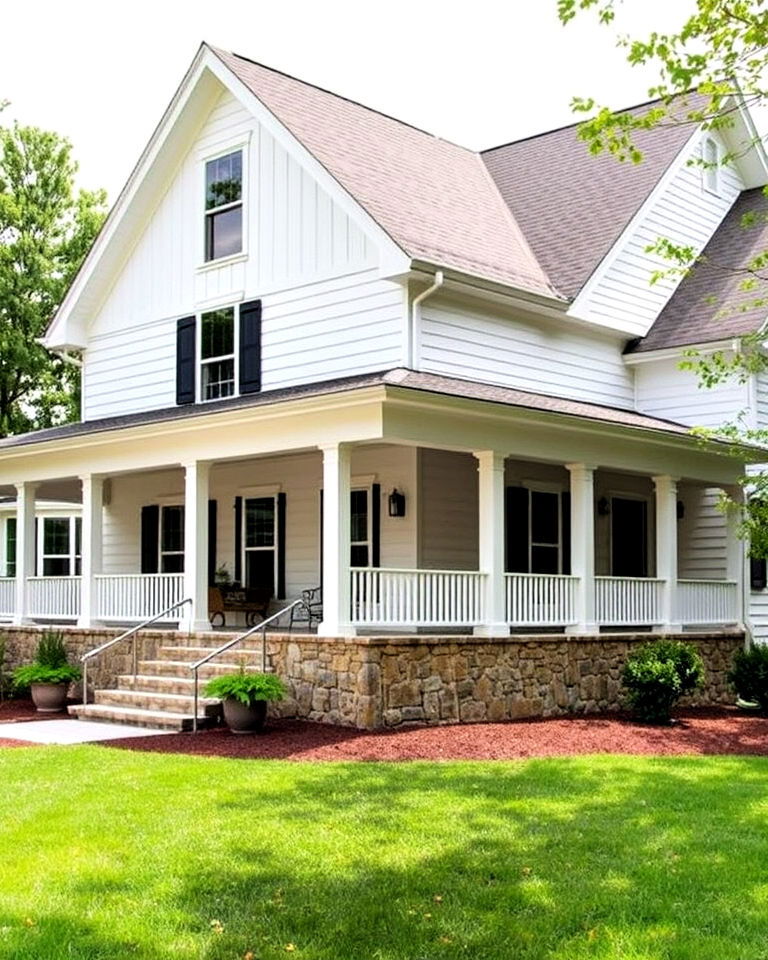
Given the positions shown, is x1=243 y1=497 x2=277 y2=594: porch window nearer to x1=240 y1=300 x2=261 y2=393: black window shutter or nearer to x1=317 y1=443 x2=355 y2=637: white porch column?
x1=240 y1=300 x2=261 y2=393: black window shutter

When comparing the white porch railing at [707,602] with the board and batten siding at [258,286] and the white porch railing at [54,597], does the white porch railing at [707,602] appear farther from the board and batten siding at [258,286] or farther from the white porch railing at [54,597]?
the white porch railing at [54,597]

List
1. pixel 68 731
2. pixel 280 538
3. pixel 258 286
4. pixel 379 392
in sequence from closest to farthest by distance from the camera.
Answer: pixel 379 392, pixel 68 731, pixel 258 286, pixel 280 538

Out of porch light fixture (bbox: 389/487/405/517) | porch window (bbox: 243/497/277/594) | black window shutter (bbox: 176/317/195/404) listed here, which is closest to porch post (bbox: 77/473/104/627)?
black window shutter (bbox: 176/317/195/404)

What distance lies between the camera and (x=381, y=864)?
6.77 m

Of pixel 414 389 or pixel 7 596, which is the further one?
pixel 7 596

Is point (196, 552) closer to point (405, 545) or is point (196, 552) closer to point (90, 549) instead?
point (90, 549)

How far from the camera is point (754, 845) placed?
725cm

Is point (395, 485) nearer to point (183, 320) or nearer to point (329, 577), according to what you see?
point (329, 577)

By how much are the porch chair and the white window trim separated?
506 cm

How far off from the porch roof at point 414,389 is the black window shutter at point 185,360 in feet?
0.98

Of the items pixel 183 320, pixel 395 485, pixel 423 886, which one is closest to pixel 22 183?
pixel 183 320

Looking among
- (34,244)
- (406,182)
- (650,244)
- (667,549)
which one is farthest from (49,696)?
(34,244)

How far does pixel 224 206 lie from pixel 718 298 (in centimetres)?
794

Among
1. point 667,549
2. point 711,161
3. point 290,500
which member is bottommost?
point 667,549
